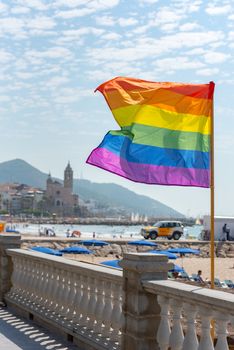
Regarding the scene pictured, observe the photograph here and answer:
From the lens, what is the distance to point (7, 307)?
38.5 feet

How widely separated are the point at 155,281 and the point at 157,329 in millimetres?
519

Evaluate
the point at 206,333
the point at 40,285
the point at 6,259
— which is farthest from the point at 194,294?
the point at 6,259

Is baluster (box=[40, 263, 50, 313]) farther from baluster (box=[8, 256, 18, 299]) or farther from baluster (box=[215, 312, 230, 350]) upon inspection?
baluster (box=[215, 312, 230, 350])

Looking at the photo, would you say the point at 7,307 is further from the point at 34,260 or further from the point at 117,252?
the point at 117,252

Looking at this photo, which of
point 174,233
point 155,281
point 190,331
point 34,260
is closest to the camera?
point 190,331

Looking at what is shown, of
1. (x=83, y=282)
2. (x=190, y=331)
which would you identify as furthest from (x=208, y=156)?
(x=190, y=331)

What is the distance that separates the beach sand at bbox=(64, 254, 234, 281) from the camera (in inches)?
1518

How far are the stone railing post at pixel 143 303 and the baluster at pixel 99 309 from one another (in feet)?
3.60

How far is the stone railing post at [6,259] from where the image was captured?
11984 millimetres

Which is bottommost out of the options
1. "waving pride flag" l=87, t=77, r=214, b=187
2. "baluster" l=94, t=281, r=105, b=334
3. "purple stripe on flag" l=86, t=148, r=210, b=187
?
"baluster" l=94, t=281, r=105, b=334

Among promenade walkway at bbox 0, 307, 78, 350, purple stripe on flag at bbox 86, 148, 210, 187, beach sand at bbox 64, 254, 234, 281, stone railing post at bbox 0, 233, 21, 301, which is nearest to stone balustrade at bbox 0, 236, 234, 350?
promenade walkway at bbox 0, 307, 78, 350

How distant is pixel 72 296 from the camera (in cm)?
894

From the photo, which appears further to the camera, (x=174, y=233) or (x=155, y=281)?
(x=174, y=233)

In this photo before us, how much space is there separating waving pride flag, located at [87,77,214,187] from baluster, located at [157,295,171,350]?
7.87ft
